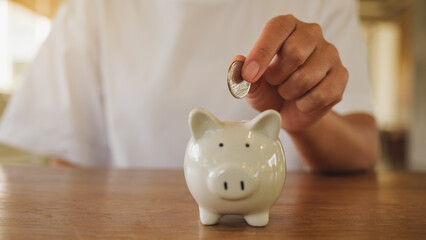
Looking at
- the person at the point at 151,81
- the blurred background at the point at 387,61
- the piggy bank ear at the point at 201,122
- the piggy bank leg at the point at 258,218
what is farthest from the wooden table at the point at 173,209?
the blurred background at the point at 387,61

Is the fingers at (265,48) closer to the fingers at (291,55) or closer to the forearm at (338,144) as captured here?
the fingers at (291,55)

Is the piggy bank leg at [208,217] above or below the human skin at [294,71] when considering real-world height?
below

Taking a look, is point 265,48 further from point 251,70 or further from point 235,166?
point 235,166

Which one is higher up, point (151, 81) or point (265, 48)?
point (265, 48)

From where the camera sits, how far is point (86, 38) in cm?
130

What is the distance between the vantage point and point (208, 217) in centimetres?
44

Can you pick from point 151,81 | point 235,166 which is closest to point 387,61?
point 151,81

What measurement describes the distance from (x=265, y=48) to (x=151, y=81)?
77 centimetres

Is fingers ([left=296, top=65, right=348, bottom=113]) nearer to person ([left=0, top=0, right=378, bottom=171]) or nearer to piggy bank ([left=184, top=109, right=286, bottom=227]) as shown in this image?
piggy bank ([left=184, top=109, right=286, bottom=227])

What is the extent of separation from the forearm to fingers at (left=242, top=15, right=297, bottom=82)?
33cm

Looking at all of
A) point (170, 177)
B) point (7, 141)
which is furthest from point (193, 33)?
point (7, 141)

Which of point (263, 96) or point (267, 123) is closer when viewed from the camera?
point (267, 123)

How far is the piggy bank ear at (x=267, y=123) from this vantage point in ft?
1.44

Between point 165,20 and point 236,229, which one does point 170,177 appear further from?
point 165,20
